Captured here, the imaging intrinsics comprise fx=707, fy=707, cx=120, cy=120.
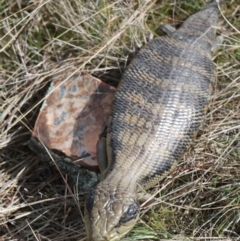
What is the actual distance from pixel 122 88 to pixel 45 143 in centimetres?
58

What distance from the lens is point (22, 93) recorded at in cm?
464

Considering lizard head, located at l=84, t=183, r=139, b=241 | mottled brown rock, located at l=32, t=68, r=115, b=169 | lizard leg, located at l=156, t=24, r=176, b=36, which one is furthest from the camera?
lizard leg, located at l=156, t=24, r=176, b=36

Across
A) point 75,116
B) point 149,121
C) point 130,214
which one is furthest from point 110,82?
point 130,214

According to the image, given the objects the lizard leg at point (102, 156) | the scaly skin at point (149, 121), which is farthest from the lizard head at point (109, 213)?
the lizard leg at point (102, 156)

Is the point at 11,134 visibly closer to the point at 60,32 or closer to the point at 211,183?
the point at 60,32

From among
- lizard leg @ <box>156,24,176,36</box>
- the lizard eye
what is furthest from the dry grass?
the lizard eye

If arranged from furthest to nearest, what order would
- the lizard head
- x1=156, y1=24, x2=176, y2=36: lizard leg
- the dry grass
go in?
x1=156, y1=24, x2=176, y2=36: lizard leg, the dry grass, the lizard head

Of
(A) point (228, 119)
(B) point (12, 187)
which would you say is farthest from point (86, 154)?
(A) point (228, 119)

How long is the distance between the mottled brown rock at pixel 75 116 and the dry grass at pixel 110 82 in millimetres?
103

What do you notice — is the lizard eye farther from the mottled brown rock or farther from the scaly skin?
the mottled brown rock

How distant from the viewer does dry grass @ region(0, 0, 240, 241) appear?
13.3 ft

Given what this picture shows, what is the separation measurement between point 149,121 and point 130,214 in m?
0.67

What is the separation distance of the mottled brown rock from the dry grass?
10cm

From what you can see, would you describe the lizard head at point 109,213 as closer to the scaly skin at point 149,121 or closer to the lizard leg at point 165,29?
the scaly skin at point 149,121
